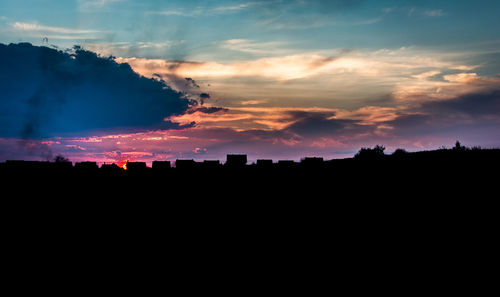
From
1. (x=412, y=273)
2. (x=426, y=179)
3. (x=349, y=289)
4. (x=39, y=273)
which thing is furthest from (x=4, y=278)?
(x=426, y=179)

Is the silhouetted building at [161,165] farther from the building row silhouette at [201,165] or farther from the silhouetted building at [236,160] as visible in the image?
the silhouetted building at [236,160]

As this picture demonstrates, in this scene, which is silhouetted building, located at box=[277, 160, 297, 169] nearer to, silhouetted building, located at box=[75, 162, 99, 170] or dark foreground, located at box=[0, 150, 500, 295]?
dark foreground, located at box=[0, 150, 500, 295]

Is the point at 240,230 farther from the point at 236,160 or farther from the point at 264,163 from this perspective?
the point at 264,163

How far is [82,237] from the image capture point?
1081cm

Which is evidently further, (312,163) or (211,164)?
(312,163)

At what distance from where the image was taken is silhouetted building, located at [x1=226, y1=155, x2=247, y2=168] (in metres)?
12.3

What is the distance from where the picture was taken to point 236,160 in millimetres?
12391

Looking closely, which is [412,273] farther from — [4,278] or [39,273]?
[4,278]

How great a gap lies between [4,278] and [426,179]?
11.3 metres

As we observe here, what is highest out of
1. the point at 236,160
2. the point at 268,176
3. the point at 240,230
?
the point at 236,160

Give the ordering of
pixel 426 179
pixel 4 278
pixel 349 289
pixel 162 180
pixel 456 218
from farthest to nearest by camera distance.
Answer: pixel 426 179
pixel 456 218
pixel 162 180
pixel 349 289
pixel 4 278

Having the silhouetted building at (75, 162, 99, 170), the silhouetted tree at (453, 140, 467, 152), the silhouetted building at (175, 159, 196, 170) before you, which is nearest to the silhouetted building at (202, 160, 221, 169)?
the silhouetted building at (175, 159, 196, 170)

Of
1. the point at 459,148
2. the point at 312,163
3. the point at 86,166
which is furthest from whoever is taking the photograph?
the point at 459,148

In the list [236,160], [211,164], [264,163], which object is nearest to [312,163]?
[264,163]
